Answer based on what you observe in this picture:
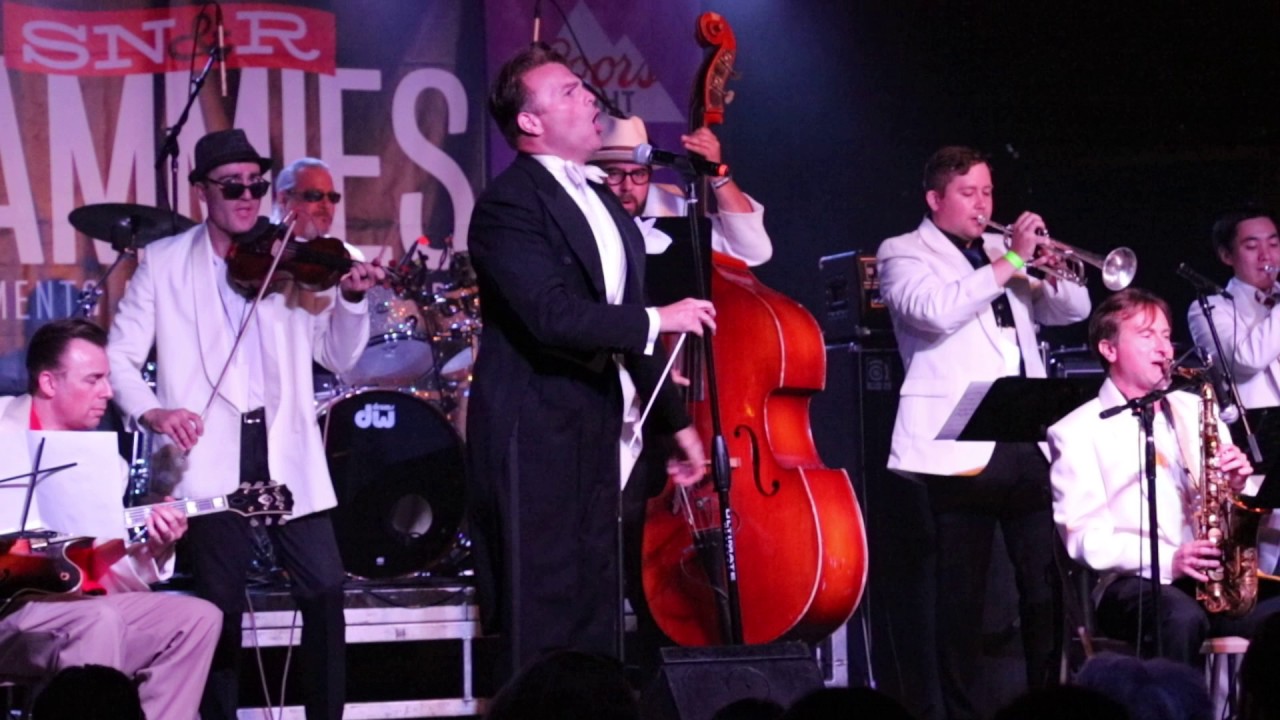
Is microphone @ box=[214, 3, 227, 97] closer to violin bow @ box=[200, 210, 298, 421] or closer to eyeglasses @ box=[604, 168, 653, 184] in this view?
violin bow @ box=[200, 210, 298, 421]

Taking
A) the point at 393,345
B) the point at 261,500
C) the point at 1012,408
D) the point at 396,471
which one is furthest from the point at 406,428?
the point at 1012,408

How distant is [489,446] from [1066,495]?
178 cm

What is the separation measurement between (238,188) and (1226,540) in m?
3.24

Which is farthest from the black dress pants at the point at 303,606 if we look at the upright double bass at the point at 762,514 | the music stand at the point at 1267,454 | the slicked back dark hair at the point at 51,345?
the music stand at the point at 1267,454

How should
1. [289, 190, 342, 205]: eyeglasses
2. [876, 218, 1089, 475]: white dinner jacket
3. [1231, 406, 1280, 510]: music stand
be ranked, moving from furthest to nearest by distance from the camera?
[289, 190, 342, 205]: eyeglasses, [876, 218, 1089, 475]: white dinner jacket, [1231, 406, 1280, 510]: music stand

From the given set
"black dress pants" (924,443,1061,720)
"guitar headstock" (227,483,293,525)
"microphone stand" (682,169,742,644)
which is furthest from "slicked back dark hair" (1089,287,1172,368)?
"guitar headstock" (227,483,293,525)

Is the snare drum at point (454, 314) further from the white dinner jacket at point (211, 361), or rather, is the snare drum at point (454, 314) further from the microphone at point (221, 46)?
the white dinner jacket at point (211, 361)

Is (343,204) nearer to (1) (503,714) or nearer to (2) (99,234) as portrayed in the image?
(2) (99,234)

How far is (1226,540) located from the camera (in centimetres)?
471

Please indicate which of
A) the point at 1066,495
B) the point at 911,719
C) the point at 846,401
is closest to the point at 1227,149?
the point at 846,401

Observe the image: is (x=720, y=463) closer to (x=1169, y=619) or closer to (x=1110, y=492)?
(x=1110, y=492)

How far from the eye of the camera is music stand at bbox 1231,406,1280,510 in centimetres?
455

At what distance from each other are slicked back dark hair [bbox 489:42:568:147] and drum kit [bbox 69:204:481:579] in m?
2.67

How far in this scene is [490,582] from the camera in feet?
13.1
